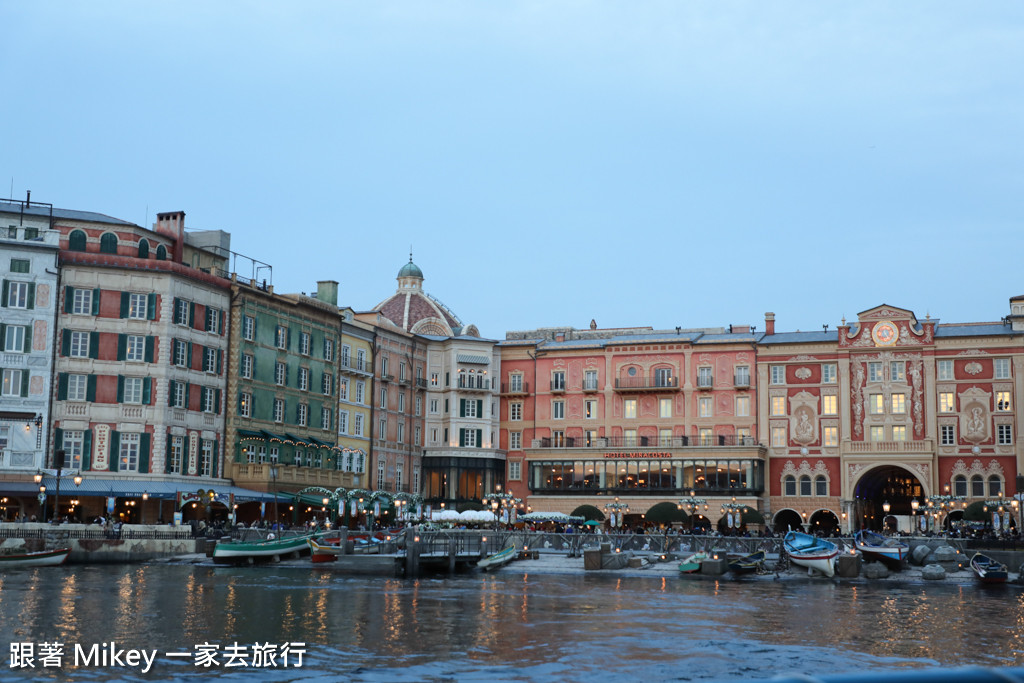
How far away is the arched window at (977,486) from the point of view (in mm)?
76625

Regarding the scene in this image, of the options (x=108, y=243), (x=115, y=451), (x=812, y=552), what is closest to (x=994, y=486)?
(x=812, y=552)

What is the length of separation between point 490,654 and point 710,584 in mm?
26222

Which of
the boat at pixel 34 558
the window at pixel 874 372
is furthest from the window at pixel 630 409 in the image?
the boat at pixel 34 558

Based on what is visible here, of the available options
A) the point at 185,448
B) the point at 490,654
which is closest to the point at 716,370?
the point at 185,448

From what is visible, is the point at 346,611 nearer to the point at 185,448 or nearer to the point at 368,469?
the point at 185,448

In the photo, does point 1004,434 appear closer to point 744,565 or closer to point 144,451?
point 744,565

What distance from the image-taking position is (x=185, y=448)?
64.2 metres

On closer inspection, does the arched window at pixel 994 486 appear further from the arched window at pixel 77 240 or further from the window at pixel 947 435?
the arched window at pixel 77 240

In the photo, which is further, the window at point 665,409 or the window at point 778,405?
the window at point 665,409

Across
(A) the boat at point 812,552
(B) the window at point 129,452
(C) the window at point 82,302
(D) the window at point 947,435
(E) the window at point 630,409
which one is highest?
(C) the window at point 82,302

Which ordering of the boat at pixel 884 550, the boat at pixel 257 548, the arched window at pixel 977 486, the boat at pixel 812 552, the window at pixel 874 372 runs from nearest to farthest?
the boat at pixel 812 552 → the boat at pixel 257 548 → the boat at pixel 884 550 → the arched window at pixel 977 486 → the window at pixel 874 372

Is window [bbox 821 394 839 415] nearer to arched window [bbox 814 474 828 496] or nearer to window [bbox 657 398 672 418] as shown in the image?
arched window [bbox 814 474 828 496]

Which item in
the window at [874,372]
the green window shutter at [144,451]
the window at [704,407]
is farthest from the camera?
the window at [704,407]

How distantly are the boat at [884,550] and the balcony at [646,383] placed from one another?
27631 mm
